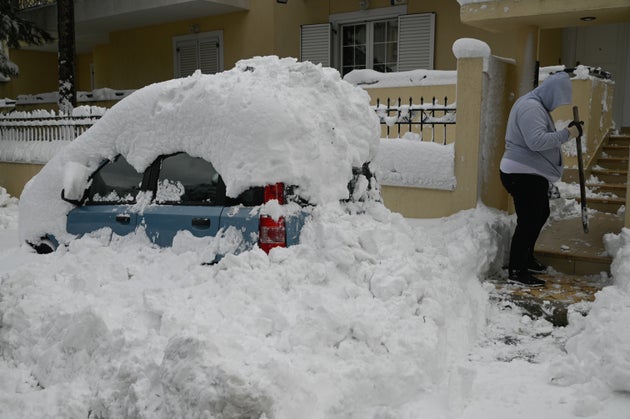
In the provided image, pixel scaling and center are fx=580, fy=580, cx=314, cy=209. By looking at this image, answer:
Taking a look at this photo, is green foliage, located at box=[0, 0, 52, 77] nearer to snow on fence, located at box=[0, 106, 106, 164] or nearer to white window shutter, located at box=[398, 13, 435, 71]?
snow on fence, located at box=[0, 106, 106, 164]

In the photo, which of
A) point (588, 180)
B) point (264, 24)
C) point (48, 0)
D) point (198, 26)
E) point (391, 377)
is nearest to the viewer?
point (391, 377)

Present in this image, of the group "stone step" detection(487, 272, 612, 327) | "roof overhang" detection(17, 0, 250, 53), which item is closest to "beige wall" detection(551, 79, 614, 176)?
"stone step" detection(487, 272, 612, 327)

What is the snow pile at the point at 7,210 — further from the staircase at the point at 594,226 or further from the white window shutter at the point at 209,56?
the staircase at the point at 594,226

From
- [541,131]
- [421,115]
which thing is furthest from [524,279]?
[421,115]

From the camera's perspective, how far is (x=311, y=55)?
12750 millimetres

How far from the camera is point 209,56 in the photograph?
13.8 meters

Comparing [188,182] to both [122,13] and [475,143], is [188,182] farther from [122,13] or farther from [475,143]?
[122,13]

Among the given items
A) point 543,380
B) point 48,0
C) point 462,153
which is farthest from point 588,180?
point 48,0

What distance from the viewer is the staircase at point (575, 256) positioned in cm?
491

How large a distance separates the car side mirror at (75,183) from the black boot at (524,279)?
13.1 ft

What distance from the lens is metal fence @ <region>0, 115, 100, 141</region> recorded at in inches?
405

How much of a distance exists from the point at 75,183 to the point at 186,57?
1008cm

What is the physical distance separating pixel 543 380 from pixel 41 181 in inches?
177

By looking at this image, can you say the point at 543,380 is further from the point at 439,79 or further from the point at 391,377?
the point at 439,79
